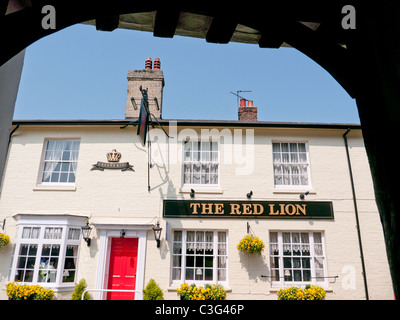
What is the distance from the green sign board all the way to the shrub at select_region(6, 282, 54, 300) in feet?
13.5

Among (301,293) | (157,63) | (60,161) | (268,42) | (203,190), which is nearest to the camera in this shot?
(268,42)

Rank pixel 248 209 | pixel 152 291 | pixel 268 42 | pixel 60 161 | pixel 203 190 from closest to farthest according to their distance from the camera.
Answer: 1. pixel 268 42
2. pixel 152 291
3. pixel 248 209
4. pixel 203 190
5. pixel 60 161

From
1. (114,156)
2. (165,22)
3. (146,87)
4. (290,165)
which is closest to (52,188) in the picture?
(114,156)

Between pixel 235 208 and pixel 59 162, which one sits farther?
pixel 59 162

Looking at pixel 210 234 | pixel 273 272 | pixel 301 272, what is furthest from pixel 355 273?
pixel 210 234

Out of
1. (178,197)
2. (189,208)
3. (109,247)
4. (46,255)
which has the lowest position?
(46,255)

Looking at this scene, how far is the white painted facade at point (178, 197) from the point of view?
31.7ft

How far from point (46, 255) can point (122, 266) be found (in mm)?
2409

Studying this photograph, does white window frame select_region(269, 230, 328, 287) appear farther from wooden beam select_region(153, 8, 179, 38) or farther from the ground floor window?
wooden beam select_region(153, 8, 179, 38)

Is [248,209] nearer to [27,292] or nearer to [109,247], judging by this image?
[109,247]

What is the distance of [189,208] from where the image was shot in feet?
33.7

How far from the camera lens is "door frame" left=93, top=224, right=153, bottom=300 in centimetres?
959

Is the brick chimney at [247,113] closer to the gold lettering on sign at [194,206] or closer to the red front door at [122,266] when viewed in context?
the gold lettering on sign at [194,206]

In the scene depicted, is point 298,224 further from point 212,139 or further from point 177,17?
point 177,17
